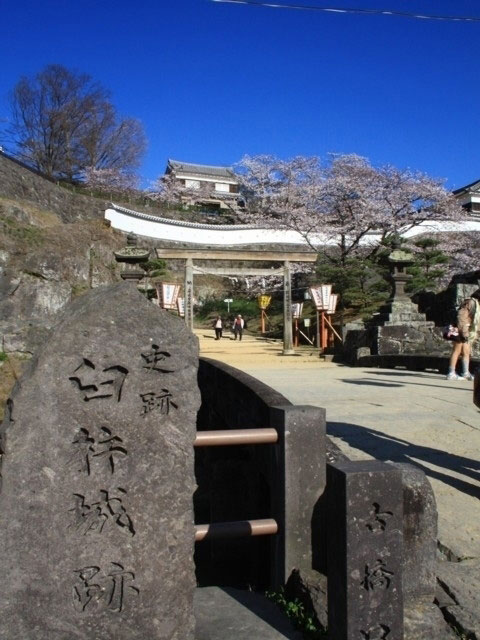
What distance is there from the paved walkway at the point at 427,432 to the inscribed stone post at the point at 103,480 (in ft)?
4.41

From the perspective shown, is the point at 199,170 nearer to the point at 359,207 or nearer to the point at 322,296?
the point at 359,207

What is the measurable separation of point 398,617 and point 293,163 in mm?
40191

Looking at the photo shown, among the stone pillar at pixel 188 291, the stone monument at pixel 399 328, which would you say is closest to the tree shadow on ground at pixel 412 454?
the stone monument at pixel 399 328

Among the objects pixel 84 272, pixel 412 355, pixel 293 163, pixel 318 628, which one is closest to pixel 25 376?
pixel 318 628

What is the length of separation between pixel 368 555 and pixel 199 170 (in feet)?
183

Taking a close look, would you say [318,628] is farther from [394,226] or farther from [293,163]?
[293,163]

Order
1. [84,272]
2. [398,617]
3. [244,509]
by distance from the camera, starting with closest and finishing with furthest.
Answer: [398,617] < [244,509] < [84,272]

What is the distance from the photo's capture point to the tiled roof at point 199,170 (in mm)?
54500

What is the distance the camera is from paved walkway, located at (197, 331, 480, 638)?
9.53 feet

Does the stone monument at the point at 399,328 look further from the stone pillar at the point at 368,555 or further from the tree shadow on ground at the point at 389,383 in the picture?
the stone pillar at the point at 368,555

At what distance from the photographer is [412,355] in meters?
11.8

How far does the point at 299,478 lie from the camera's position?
2514 mm

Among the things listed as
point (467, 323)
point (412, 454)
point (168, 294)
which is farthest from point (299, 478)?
point (168, 294)

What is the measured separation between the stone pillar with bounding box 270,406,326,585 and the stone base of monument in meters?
0.20
